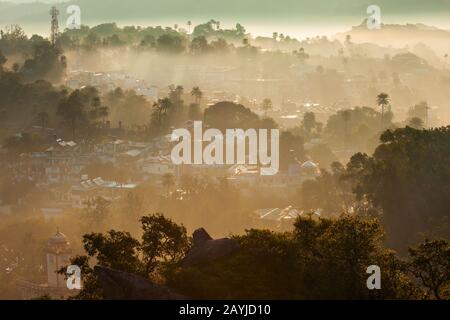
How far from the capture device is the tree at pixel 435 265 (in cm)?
2191

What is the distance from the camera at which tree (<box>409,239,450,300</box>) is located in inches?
862

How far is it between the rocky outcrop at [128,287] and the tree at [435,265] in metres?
5.70

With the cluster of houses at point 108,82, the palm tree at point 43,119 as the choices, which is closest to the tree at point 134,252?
the palm tree at point 43,119

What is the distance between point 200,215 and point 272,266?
68.9 ft

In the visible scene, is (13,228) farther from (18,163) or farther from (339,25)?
(339,25)

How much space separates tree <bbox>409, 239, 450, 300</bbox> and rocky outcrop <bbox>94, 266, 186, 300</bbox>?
570cm

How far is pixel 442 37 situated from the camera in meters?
138

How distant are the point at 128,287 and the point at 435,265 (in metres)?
7.08

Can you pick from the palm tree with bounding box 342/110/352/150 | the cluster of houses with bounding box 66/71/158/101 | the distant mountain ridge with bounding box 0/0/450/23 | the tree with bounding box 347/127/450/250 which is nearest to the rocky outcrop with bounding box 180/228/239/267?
the tree with bounding box 347/127/450/250

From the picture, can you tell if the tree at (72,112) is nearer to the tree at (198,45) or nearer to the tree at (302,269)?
the tree at (198,45)

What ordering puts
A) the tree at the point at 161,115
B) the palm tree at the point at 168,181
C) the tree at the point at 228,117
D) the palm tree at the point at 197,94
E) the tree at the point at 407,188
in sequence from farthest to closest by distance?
the palm tree at the point at 197,94 < the tree at the point at 161,115 < the tree at the point at 228,117 < the palm tree at the point at 168,181 < the tree at the point at 407,188

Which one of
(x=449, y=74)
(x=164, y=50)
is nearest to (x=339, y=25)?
(x=449, y=74)

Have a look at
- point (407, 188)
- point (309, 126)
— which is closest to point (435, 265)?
point (407, 188)

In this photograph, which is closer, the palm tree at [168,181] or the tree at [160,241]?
the tree at [160,241]
